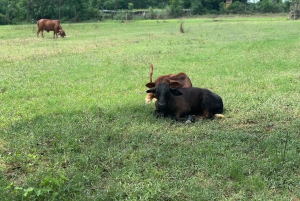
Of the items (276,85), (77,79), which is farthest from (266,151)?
(77,79)

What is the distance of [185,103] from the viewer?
19.6 feet

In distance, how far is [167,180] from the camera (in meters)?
A: 3.76

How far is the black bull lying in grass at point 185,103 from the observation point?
581 cm

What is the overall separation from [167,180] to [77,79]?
5.83 meters

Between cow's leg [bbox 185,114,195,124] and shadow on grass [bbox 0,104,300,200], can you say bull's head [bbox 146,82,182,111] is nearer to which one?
shadow on grass [bbox 0,104,300,200]

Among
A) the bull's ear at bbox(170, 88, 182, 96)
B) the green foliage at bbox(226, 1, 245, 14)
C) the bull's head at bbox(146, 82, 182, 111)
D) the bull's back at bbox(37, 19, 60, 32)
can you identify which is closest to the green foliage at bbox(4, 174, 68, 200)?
the bull's head at bbox(146, 82, 182, 111)

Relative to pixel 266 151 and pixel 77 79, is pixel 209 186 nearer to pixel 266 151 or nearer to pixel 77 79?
pixel 266 151

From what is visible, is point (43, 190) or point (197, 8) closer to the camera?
point (43, 190)

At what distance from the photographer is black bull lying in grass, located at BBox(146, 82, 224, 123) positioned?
19.1ft

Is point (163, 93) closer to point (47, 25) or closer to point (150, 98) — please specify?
point (150, 98)

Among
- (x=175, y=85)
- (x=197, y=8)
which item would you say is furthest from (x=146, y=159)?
(x=197, y=8)

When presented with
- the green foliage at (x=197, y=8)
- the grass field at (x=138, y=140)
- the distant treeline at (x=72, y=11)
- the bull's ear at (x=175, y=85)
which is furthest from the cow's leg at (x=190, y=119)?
the green foliage at (x=197, y=8)

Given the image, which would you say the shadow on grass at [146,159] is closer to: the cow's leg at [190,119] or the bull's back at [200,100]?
the cow's leg at [190,119]

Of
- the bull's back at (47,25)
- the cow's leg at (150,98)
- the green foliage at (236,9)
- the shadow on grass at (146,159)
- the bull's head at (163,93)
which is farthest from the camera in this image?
the green foliage at (236,9)
